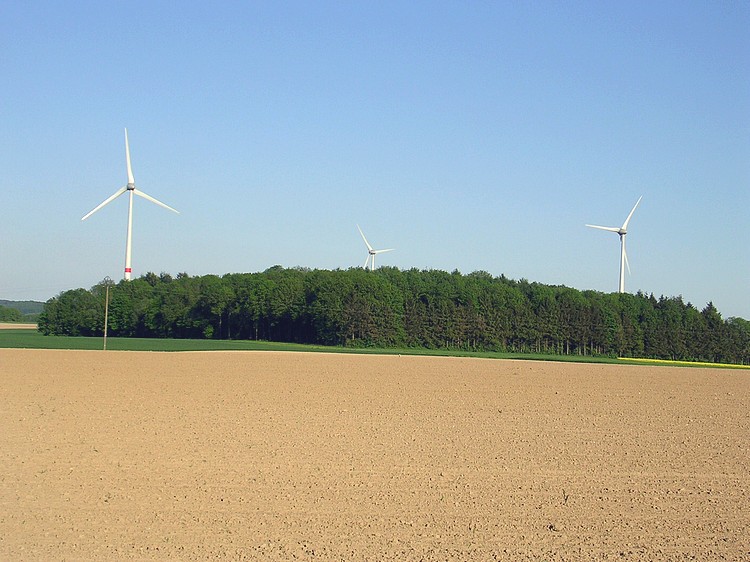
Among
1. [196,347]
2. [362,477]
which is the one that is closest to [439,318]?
[196,347]

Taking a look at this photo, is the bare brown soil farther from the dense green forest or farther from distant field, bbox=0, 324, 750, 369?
the dense green forest

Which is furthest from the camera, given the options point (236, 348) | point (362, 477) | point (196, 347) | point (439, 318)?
point (439, 318)

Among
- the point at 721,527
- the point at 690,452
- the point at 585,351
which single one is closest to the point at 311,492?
the point at 721,527

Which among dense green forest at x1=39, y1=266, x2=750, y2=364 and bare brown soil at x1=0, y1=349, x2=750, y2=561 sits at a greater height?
dense green forest at x1=39, y1=266, x2=750, y2=364

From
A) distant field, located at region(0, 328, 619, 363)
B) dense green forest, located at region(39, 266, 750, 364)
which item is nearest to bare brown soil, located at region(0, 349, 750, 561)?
distant field, located at region(0, 328, 619, 363)

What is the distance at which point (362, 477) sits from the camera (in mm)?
14461

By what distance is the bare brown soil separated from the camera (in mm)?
10398

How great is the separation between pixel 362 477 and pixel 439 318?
8633 cm

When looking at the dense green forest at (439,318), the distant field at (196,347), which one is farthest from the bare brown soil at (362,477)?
the dense green forest at (439,318)

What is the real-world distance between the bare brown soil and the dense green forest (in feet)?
226

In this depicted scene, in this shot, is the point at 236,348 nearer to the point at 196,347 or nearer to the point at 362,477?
the point at 196,347

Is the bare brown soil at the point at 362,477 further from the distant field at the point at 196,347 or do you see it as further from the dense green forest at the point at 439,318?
the dense green forest at the point at 439,318

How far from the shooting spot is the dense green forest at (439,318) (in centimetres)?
9862

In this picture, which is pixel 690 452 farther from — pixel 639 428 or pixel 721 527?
pixel 721 527
